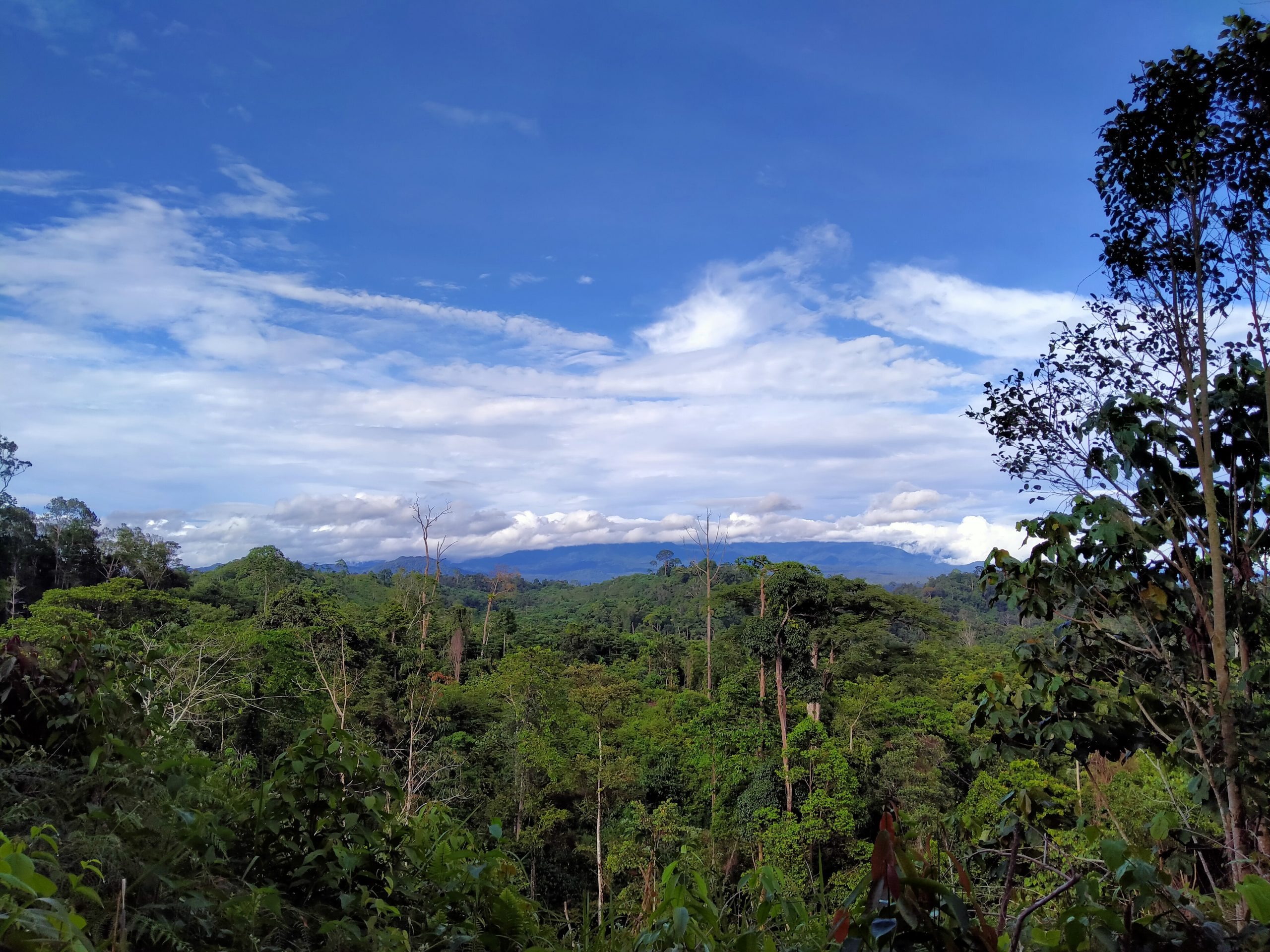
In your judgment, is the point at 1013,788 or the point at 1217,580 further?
the point at 1013,788

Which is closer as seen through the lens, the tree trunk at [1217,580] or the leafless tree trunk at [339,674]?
the tree trunk at [1217,580]

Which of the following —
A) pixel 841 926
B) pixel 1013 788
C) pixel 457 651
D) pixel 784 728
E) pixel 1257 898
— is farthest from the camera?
pixel 457 651

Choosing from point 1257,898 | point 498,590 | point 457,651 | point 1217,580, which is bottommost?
point 457,651

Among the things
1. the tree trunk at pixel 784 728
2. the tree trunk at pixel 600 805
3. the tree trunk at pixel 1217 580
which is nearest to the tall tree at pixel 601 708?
the tree trunk at pixel 600 805

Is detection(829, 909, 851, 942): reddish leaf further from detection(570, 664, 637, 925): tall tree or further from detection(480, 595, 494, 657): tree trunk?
detection(480, 595, 494, 657): tree trunk

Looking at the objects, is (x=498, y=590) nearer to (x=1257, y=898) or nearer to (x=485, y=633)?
(x=485, y=633)

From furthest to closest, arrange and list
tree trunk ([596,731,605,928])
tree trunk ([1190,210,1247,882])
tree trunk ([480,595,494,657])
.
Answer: tree trunk ([480,595,494,657]), tree trunk ([596,731,605,928]), tree trunk ([1190,210,1247,882])

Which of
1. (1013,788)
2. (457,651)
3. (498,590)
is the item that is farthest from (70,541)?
(1013,788)

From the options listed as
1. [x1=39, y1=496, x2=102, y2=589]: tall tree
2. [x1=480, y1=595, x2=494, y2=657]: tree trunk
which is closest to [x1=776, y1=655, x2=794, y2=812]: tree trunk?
[x1=480, y1=595, x2=494, y2=657]: tree trunk

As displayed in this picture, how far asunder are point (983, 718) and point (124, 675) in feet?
8.76

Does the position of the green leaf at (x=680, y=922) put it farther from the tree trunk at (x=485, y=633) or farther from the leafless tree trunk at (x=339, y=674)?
the tree trunk at (x=485, y=633)

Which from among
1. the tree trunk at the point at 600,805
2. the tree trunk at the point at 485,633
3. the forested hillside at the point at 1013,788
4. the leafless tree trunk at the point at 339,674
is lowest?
the tree trunk at the point at 600,805

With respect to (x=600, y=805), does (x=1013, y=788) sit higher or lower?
higher

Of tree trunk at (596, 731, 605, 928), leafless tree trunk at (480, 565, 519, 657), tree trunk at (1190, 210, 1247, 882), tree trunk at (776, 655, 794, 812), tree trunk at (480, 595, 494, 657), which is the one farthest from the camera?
leafless tree trunk at (480, 565, 519, 657)
